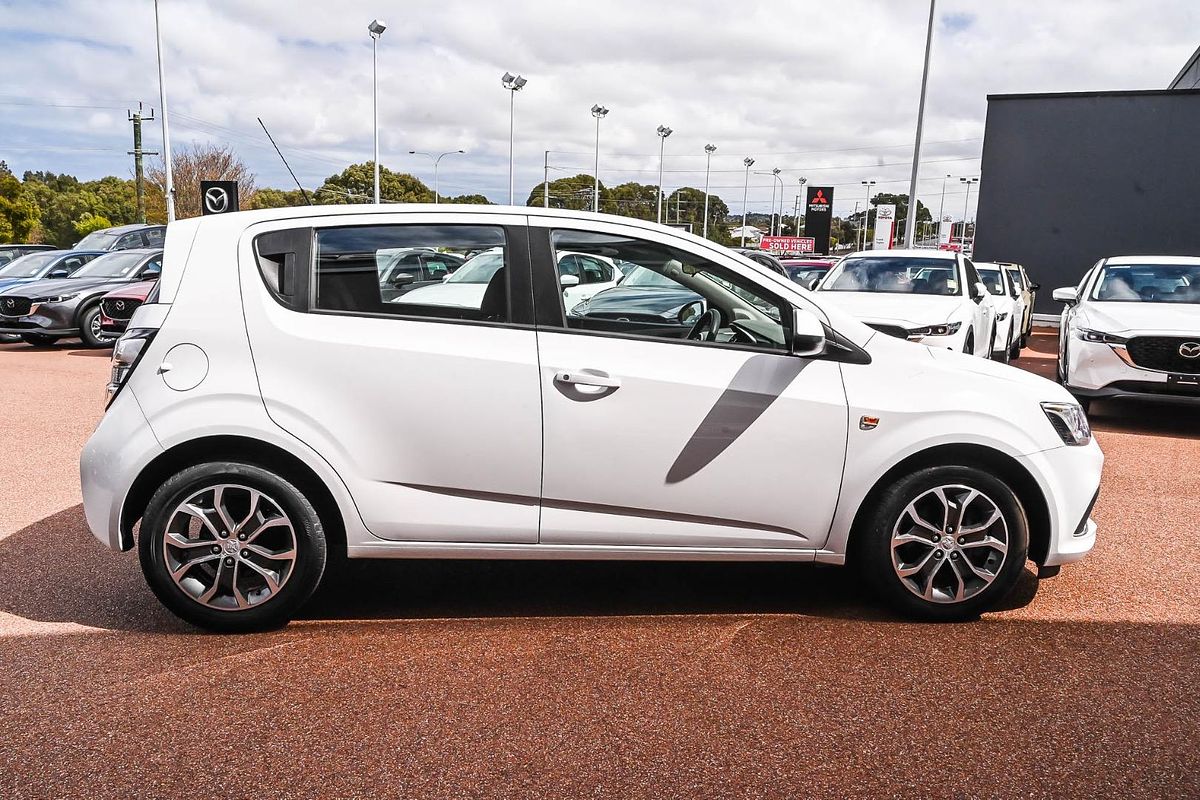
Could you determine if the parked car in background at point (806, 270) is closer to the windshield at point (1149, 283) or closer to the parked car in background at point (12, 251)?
the windshield at point (1149, 283)

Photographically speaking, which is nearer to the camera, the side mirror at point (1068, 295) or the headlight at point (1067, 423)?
the headlight at point (1067, 423)

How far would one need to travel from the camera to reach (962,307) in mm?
10148

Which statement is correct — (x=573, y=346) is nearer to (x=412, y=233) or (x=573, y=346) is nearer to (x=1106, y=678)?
(x=412, y=233)

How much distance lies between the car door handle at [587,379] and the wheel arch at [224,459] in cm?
105

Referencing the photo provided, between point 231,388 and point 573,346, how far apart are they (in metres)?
1.36

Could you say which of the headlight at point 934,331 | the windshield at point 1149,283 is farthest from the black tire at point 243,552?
the windshield at point 1149,283

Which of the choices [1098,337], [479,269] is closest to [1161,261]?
[1098,337]

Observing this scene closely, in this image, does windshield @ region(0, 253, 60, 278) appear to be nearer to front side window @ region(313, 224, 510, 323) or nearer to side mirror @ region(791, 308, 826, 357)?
front side window @ region(313, 224, 510, 323)

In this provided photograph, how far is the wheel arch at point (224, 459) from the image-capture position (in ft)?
12.6

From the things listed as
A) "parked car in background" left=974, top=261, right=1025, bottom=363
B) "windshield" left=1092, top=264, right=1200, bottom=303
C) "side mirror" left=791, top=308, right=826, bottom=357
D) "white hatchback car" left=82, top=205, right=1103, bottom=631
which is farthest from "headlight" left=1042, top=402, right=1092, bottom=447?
"parked car in background" left=974, top=261, right=1025, bottom=363

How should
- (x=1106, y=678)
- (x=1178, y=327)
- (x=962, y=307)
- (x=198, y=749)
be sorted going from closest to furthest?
(x=198, y=749), (x=1106, y=678), (x=1178, y=327), (x=962, y=307)

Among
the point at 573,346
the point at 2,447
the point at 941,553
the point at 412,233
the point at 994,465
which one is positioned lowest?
the point at 2,447

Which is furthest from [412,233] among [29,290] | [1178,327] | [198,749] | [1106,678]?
[29,290]

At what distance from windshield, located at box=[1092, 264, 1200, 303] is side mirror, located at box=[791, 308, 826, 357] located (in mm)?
7500
